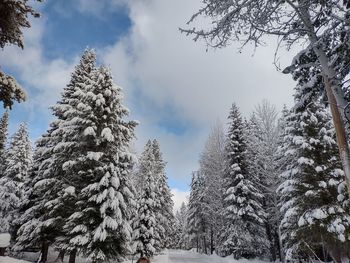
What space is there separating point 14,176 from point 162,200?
1789 centimetres

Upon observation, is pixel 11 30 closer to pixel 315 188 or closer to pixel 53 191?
pixel 53 191

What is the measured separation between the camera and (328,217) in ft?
51.6

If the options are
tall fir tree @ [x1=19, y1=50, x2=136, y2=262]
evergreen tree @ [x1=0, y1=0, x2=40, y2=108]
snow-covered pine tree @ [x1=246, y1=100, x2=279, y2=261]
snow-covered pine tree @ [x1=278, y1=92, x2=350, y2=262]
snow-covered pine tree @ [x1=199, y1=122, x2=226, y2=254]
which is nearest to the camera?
evergreen tree @ [x1=0, y1=0, x2=40, y2=108]

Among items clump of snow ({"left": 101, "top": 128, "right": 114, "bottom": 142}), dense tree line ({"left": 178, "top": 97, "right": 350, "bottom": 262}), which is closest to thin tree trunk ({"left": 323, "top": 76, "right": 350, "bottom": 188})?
dense tree line ({"left": 178, "top": 97, "right": 350, "bottom": 262})

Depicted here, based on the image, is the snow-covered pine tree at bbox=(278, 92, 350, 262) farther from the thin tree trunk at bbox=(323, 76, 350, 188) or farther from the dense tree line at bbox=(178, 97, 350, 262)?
the thin tree trunk at bbox=(323, 76, 350, 188)

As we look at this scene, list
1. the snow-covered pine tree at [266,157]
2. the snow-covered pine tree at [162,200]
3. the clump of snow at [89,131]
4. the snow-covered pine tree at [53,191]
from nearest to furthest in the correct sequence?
the clump of snow at [89,131], the snow-covered pine tree at [53,191], the snow-covered pine tree at [266,157], the snow-covered pine tree at [162,200]

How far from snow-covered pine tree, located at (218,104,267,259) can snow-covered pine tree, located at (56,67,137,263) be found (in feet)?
43.1

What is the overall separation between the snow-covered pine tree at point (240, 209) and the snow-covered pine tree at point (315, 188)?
6987 mm

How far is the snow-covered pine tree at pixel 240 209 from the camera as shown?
26625 millimetres

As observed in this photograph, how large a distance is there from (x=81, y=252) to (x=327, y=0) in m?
15.2

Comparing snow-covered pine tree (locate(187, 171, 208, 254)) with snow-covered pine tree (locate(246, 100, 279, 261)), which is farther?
snow-covered pine tree (locate(187, 171, 208, 254))

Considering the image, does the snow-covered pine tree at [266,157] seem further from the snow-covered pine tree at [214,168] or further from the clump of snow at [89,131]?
the clump of snow at [89,131]

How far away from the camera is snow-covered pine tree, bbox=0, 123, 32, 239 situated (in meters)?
29.4

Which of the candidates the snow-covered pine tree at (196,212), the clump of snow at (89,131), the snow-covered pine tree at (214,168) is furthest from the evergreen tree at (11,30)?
the snow-covered pine tree at (196,212)
